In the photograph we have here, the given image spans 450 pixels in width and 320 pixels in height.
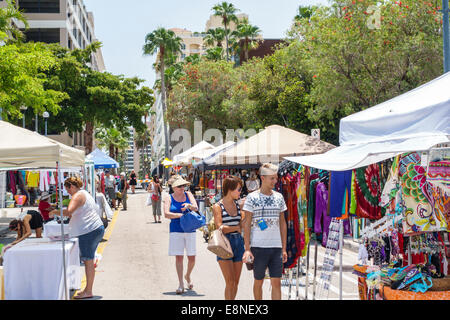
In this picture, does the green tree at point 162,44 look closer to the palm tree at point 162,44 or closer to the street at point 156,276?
the palm tree at point 162,44

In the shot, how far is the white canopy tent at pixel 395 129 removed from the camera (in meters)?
5.25

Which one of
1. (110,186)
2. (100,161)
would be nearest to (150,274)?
(100,161)

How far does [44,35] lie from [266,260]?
166 ft

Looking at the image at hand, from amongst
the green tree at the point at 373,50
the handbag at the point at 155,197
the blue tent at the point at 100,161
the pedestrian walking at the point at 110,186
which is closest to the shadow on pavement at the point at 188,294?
the green tree at the point at 373,50

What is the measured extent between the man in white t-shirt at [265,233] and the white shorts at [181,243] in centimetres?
262

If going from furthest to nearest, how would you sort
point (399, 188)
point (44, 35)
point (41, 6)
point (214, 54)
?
point (214, 54), point (44, 35), point (41, 6), point (399, 188)

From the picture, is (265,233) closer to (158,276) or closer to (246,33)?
(158,276)

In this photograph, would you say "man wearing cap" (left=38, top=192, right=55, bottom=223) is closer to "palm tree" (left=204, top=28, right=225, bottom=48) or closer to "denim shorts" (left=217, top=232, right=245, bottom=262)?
"denim shorts" (left=217, top=232, right=245, bottom=262)

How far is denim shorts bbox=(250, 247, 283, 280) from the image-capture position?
20.4 feet

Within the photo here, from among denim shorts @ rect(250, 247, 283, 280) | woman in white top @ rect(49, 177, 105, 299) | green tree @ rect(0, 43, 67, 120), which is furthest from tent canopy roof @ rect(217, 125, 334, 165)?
green tree @ rect(0, 43, 67, 120)

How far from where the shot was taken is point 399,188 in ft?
21.1

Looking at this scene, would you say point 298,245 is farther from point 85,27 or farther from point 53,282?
point 85,27

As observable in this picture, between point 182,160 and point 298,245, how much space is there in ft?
57.5

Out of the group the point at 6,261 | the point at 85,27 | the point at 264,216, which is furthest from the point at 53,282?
the point at 85,27
